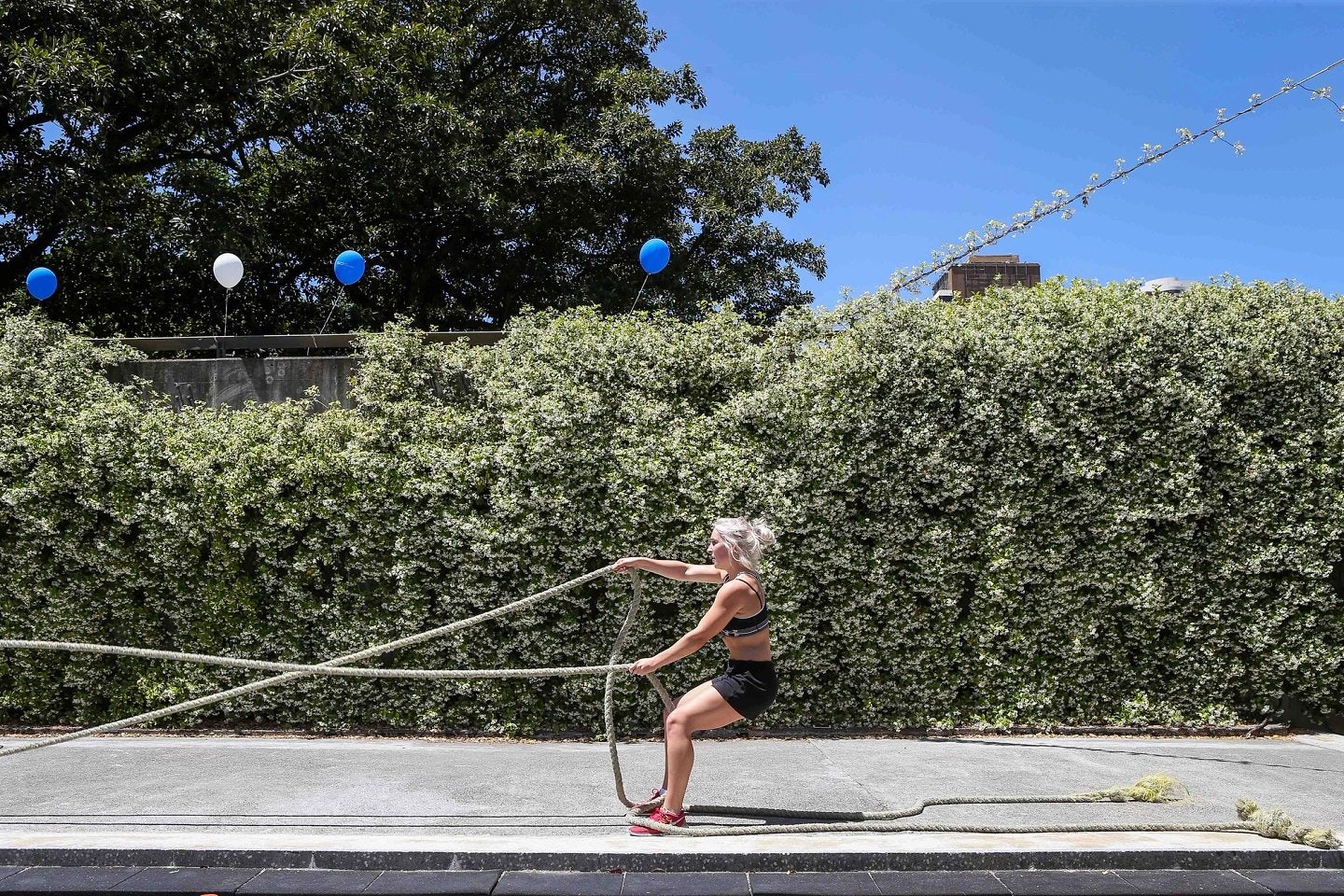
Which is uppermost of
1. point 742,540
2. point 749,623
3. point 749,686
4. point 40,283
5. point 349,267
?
point 40,283

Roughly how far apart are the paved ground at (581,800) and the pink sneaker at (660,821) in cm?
7

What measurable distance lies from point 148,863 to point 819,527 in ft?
16.9

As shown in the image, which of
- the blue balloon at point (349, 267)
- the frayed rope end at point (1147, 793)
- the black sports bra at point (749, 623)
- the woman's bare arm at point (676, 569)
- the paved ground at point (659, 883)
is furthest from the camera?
the blue balloon at point (349, 267)

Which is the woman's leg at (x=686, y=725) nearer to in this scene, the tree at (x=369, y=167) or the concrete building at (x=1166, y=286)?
the concrete building at (x=1166, y=286)

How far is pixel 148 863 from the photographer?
4.89 m

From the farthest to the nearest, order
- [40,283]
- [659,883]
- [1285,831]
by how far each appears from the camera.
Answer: [40,283] < [1285,831] < [659,883]

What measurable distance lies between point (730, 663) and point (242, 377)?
7084 mm

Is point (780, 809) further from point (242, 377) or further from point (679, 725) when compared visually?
point (242, 377)

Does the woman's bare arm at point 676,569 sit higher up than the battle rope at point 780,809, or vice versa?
the woman's bare arm at point 676,569

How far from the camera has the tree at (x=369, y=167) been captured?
15188 millimetres

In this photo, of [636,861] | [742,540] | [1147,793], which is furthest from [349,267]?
[1147,793]

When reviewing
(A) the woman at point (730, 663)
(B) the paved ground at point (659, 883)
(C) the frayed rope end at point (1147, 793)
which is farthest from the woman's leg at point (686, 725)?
(C) the frayed rope end at point (1147, 793)

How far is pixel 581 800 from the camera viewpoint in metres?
6.00

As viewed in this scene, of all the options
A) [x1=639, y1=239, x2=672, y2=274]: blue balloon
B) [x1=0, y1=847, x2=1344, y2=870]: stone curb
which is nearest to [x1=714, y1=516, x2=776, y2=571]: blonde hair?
[x1=0, y1=847, x2=1344, y2=870]: stone curb
